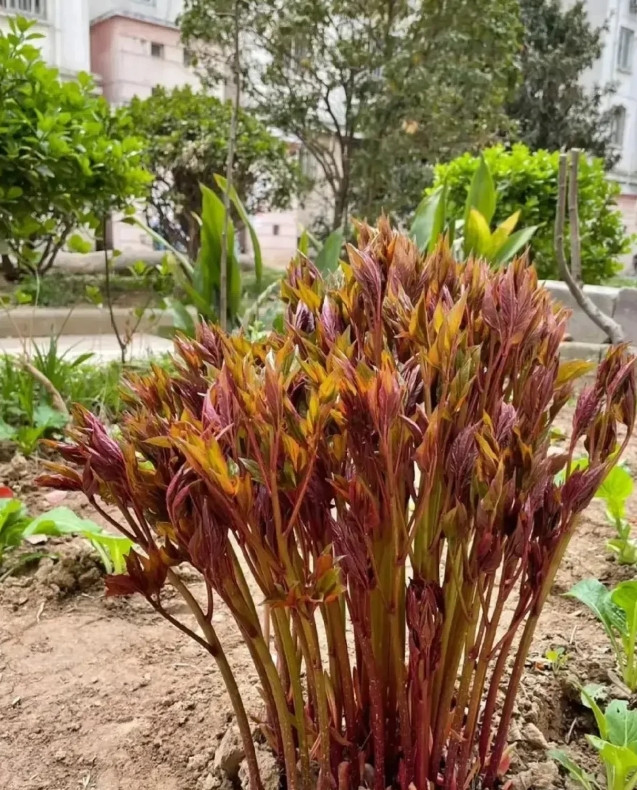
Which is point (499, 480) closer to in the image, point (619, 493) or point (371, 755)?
point (371, 755)

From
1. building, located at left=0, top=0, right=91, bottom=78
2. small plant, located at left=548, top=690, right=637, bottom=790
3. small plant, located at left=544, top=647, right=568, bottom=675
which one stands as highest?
building, located at left=0, top=0, right=91, bottom=78

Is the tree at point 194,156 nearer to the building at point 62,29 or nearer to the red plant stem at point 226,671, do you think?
the building at point 62,29

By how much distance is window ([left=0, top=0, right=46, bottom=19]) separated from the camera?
3341 mm

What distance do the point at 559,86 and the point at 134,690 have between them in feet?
26.3

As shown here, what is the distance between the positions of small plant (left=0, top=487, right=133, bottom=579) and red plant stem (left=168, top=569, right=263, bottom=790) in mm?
513

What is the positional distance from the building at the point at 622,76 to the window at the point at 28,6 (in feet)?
18.7

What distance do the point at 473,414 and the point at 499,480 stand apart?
8 centimetres

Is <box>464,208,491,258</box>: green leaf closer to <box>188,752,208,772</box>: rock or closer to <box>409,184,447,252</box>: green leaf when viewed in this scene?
<box>409,184,447,252</box>: green leaf

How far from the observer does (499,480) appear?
0.41 metres

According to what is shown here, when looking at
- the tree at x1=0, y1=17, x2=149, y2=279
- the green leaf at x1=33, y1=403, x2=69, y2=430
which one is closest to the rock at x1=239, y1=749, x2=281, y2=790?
the green leaf at x1=33, y1=403, x2=69, y2=430

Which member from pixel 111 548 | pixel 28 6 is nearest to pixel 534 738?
pixel 111 548

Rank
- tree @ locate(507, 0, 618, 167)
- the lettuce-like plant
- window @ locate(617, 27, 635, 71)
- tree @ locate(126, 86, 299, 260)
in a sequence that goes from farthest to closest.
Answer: window @ locate(617, 27, 635, 71), tree @ locate(507, 0, 618, 167), tree @ locate(126, 86, 299, 260), the lettuce-like plant

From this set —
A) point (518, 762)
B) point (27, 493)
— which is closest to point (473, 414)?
point (518, 762)

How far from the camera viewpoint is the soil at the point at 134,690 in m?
0.65
